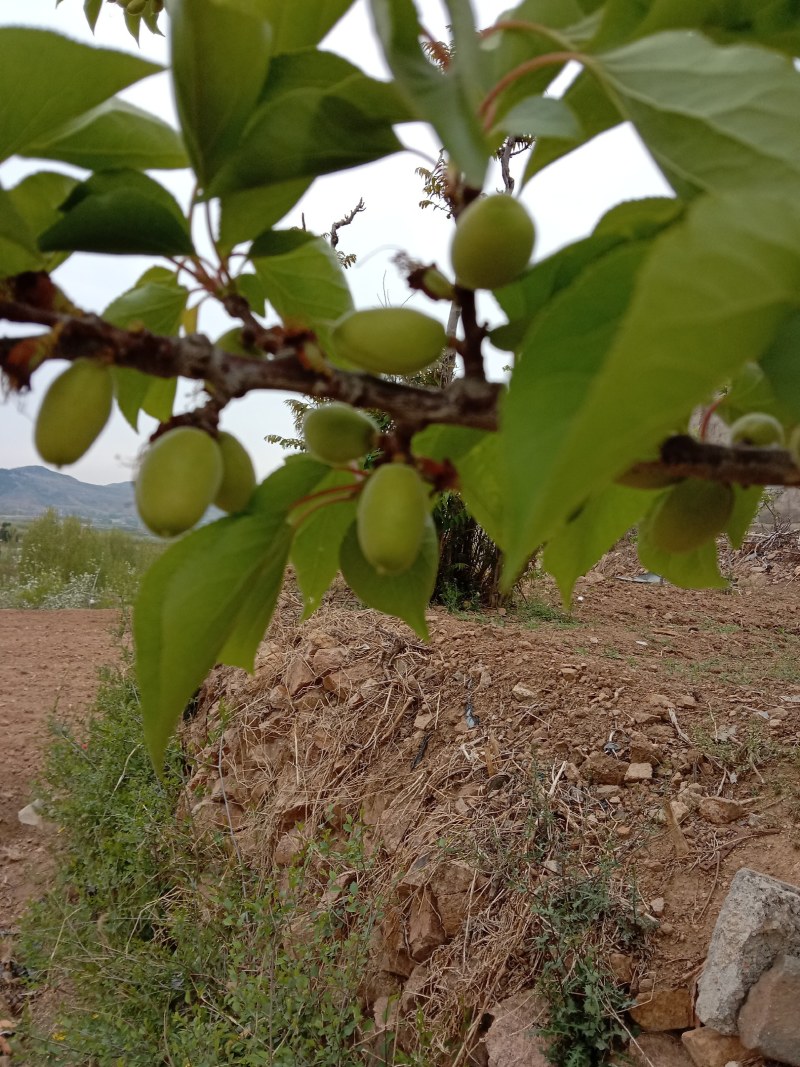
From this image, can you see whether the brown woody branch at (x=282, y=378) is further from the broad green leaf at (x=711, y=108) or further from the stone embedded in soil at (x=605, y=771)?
the stone embedded in soil at (x=605, y=771)

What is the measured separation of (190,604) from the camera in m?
0.39

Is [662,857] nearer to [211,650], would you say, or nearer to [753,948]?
[753,948]

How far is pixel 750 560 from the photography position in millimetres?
5176

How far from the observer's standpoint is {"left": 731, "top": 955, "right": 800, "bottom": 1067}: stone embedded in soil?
4.61ft

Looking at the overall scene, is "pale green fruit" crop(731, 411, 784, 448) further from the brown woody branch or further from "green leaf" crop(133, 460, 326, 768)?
"green leaf" crop(133, 460, 326, 768)

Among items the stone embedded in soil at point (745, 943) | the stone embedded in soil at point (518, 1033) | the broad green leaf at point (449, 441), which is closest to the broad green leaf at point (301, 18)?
the broad green leaf at point (449, 441)

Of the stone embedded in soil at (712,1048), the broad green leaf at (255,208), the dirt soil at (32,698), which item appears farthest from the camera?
the dirt soil at (32,698)

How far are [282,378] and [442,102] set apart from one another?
150 mm

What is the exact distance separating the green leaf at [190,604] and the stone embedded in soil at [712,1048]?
153 centimetres

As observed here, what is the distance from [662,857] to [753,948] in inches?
15.1

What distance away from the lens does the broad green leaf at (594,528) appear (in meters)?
0.52

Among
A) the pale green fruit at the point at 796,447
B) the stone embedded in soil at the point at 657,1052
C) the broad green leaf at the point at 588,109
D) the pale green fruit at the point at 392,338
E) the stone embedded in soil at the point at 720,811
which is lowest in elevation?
the stone embedded in soil at the point at 657,1052

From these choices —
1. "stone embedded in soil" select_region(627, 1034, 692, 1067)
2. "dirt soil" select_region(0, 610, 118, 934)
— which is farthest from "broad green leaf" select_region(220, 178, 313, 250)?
"dirt soil" select_region(0, 610, 118, 934)

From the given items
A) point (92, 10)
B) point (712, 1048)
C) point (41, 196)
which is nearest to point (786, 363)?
point (41, 196)
